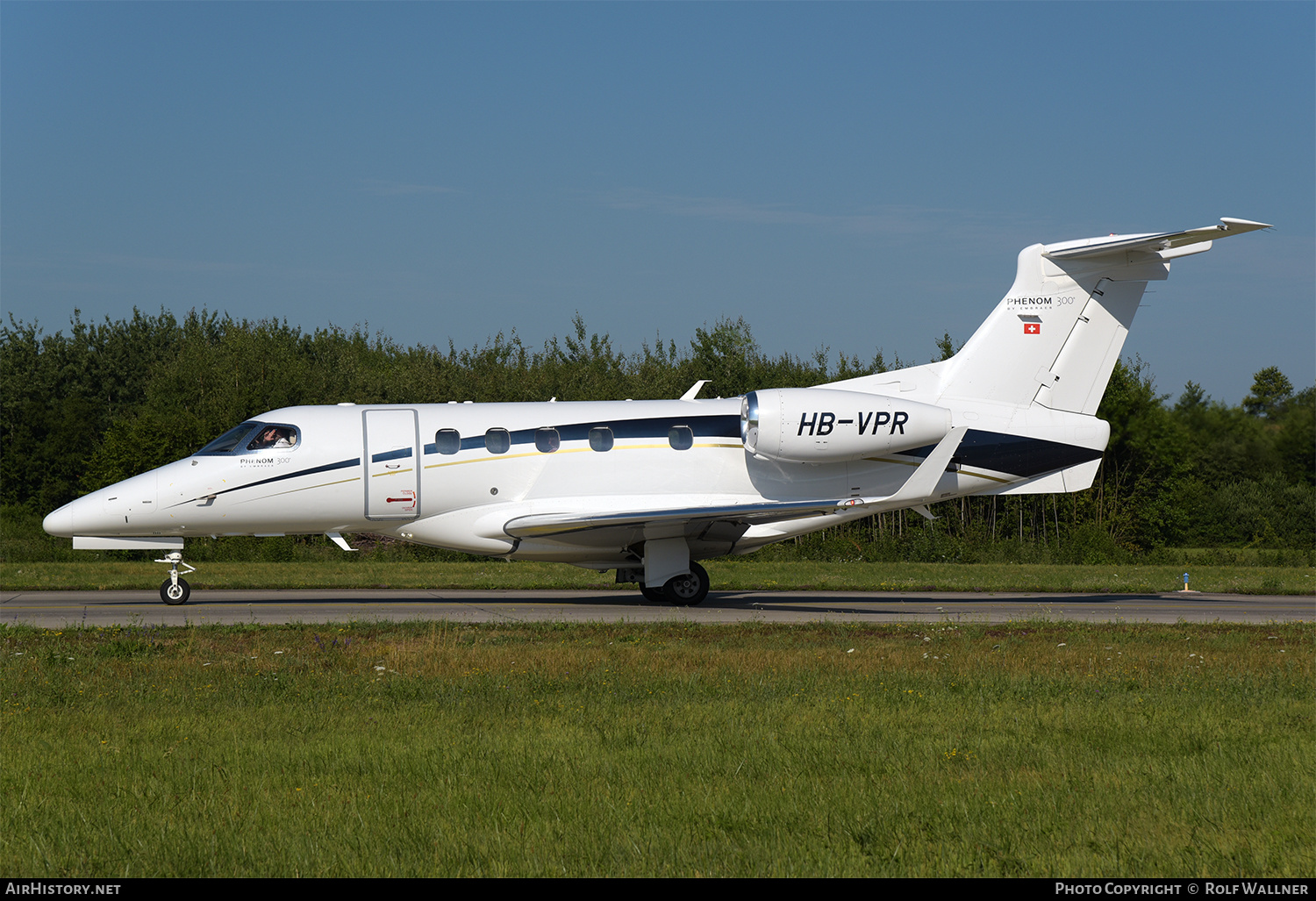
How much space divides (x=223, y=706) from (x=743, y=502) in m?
10.8

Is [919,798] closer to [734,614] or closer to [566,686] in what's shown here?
[566,686]

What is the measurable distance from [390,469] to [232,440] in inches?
103

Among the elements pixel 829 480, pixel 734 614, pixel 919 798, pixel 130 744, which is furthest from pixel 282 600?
pixel 919 798

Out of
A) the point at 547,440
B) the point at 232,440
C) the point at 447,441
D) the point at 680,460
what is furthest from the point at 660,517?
the point at 232,440

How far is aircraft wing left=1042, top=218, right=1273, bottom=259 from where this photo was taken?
17.8 meters

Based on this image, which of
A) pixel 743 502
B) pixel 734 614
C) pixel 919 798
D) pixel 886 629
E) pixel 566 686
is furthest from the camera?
pixel 743 502

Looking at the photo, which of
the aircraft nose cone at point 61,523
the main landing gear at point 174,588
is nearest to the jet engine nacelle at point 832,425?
the main landing gear at point 174,588

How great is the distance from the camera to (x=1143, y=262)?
1936cm

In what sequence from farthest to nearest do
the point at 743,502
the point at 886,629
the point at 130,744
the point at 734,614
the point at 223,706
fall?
the point at 743,502, the point at 734,614, the point at 886,629, the point at 223,706, the point at 130,744

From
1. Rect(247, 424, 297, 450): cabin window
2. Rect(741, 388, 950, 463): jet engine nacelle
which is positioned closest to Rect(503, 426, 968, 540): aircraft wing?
Rect(741, 388, 950, 463): jet engine nacelle

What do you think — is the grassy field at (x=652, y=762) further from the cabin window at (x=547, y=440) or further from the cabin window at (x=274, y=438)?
the cabin window at (x=547, y=440)

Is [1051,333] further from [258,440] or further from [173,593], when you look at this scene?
[173,593]

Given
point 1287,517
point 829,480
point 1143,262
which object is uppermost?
point 1143,262

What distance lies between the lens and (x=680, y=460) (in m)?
18.8
